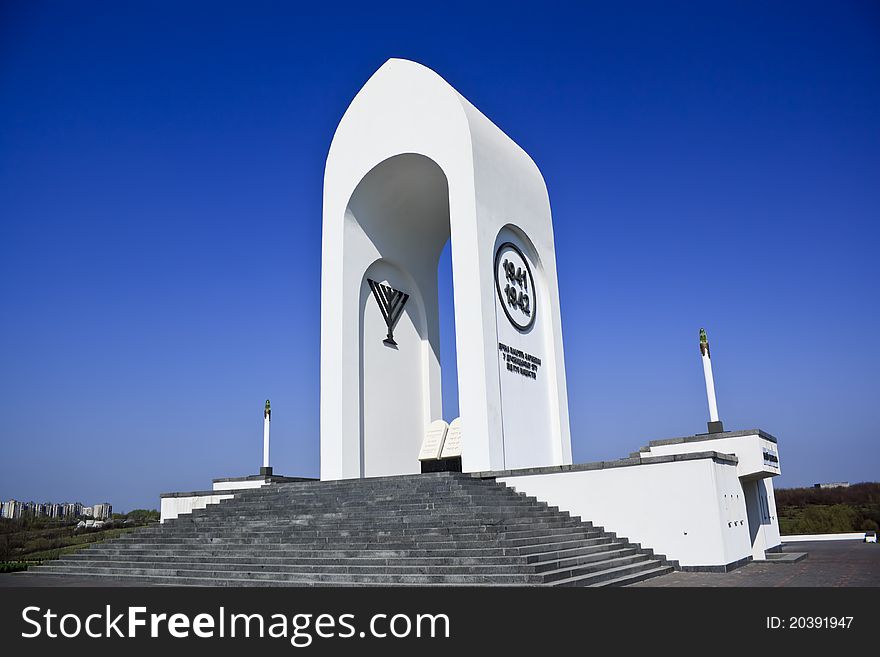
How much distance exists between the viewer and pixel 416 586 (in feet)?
30.1

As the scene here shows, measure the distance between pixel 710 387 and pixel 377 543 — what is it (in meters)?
7.62

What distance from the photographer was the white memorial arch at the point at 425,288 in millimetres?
16062

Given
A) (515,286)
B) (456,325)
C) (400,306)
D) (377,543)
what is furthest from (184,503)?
(515,286)

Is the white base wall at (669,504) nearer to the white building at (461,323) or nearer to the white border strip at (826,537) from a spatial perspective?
the white building at (461,323)

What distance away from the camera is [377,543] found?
428 inches

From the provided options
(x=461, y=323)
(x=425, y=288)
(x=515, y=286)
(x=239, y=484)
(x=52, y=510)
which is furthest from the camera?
(x=52, y=510)

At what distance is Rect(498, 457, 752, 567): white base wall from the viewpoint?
37.9ft

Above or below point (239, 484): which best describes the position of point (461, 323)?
above

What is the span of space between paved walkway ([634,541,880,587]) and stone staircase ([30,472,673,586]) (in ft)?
2.05

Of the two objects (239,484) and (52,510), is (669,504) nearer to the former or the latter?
(239,484)

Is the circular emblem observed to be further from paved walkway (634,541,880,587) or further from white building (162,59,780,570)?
paved walkway (634,541,880,587)

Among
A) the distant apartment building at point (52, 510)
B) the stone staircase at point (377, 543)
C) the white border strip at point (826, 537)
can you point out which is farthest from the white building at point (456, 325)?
the distant apartment building at point (52, 510)

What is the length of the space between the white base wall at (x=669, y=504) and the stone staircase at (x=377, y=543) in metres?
0.29
